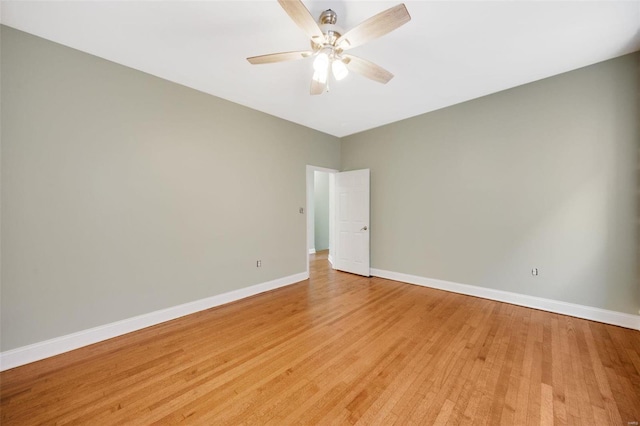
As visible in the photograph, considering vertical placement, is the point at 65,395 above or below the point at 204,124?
below

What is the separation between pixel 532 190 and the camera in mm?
3062

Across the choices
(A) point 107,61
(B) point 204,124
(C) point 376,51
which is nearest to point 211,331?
(B) point 204,124

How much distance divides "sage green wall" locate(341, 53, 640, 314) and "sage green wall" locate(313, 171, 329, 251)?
3.25 metres

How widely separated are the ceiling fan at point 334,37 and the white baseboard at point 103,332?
2.95 m

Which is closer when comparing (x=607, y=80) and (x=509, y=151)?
(x=607, y=80)

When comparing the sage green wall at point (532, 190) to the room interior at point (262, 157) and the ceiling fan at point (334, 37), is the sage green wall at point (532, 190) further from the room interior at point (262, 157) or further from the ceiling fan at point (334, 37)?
the ceiling fan at point (334, 37)

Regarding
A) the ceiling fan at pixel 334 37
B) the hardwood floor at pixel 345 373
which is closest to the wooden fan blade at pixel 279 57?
the ceiling fan at pixel 334 37

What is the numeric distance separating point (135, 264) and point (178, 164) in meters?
1.27

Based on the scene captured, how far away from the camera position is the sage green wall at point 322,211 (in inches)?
292

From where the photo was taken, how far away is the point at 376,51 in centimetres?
235

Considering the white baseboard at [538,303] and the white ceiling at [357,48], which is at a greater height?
the white ceiling at [357,48]

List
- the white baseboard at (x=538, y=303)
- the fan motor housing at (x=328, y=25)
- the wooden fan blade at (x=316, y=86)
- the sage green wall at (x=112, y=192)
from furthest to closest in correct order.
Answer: the white baseboard at (x=538, y=303) → the wooden fan blade at (x=316, y=86) → the sage green wall at (x=112, y=192) → the fan motor housing at (x=328, y=25)

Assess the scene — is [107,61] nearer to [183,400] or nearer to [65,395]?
[65,395]

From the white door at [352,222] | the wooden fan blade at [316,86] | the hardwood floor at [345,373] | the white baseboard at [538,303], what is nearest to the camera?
the hardwood floor at [345,373]
